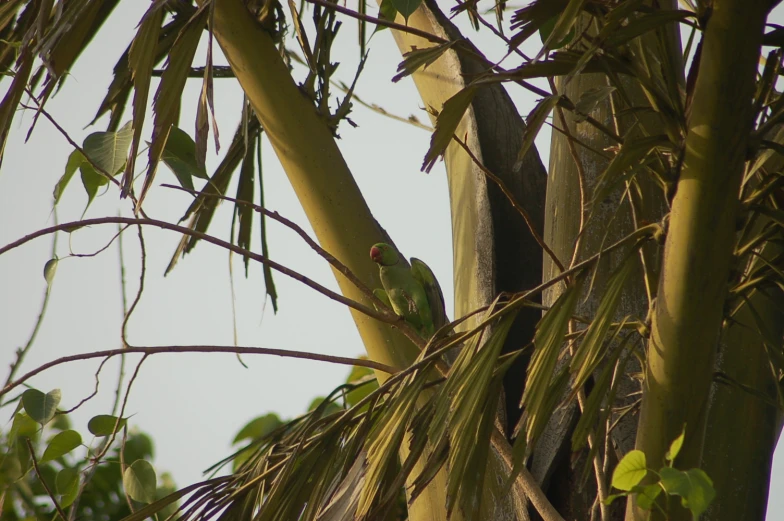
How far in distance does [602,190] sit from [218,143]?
64 centimetres

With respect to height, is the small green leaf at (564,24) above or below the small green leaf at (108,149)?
below

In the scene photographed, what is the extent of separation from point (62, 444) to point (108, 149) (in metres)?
0.63

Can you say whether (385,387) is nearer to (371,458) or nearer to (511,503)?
(371,458)

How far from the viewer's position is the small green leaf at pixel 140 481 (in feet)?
5.05

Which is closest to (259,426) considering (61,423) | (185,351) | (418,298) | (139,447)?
(139,447)

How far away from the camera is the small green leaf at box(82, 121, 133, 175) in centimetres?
142

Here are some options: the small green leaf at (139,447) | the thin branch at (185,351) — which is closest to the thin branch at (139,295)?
the thin branch at (185,351)

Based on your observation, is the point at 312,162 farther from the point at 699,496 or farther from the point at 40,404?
the point at 699,496

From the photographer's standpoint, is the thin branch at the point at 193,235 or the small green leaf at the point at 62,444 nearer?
the thin branch at the point at 193,235

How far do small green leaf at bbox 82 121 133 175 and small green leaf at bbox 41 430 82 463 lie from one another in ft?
1.86

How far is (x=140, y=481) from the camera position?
1556 millimetres

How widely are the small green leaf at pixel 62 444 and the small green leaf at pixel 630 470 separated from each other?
1.15 meters

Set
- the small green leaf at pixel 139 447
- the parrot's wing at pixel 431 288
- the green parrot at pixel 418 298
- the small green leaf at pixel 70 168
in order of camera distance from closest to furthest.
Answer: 1. the small green leaf at pixel 70 168
2. the small green leaf at pixel 139 447
3. the green parrot at pixel 418 298
4. the parrot's wing at pixel 431 288

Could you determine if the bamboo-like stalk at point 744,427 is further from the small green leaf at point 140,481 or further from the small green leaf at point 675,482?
the small green leaf at point 140,481
